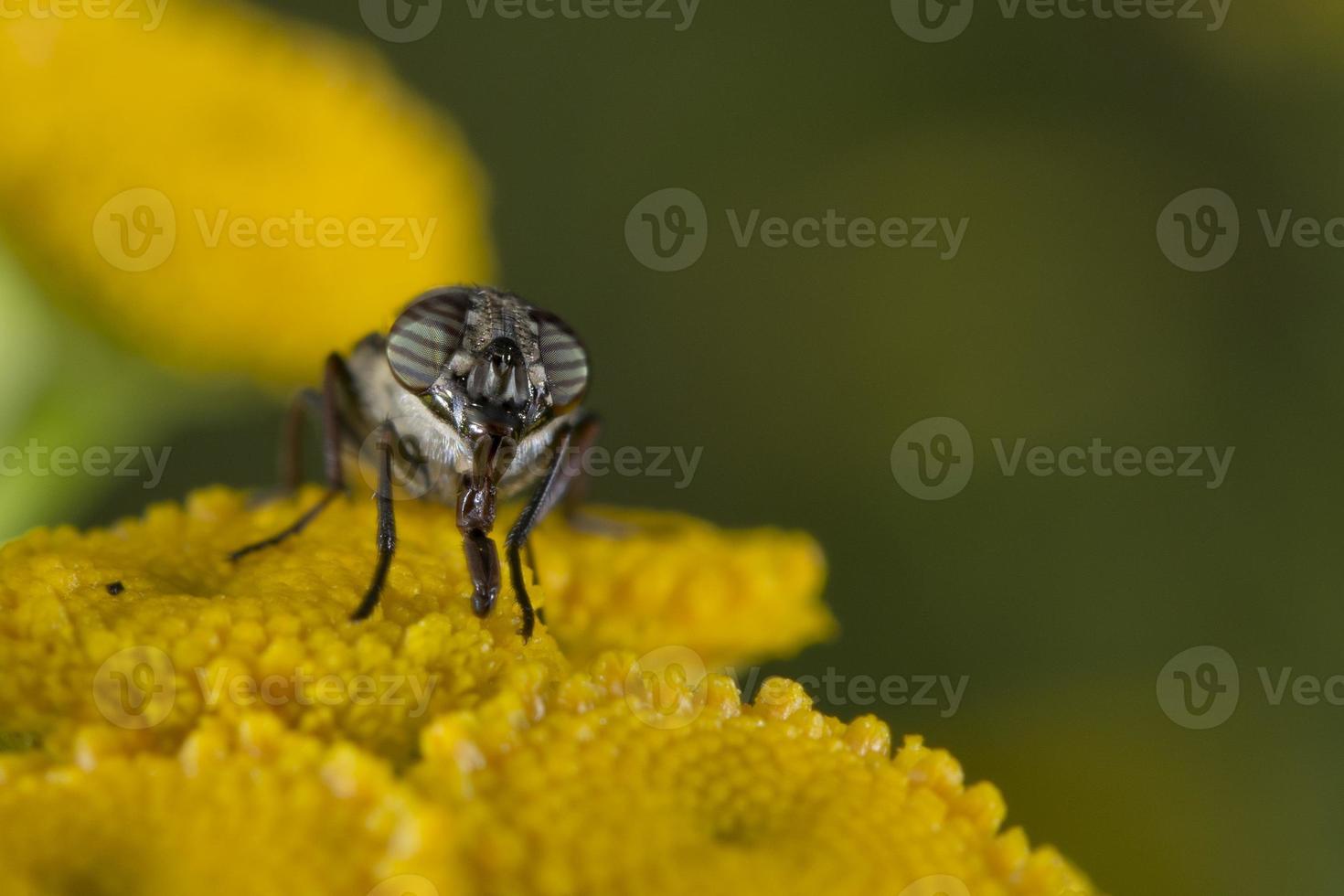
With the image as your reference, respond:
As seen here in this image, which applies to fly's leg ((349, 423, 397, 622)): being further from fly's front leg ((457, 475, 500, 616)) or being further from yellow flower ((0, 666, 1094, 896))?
yellow flower ((0, 666, 1094, 896))

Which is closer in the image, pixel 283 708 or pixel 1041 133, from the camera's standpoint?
pixel 283 708

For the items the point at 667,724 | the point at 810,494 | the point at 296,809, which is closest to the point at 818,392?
the point at 810,494

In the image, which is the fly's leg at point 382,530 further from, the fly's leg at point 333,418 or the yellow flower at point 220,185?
the yellow flower at point 220,185

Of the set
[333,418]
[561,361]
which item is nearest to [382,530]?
[561,361]

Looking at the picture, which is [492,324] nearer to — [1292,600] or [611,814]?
[611,814]

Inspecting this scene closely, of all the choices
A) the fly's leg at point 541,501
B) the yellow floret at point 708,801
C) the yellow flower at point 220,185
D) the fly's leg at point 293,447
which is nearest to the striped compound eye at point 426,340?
the fly's leg at point 541,501

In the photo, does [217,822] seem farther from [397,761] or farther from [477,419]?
[477,419]
